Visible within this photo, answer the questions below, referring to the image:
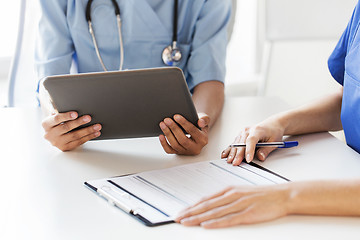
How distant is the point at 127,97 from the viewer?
34.2 inches

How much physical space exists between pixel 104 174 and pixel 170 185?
0.47ft

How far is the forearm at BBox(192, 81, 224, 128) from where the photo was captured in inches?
46.5

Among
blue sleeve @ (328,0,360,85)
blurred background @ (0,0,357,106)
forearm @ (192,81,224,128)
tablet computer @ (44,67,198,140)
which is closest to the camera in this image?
tablet computer @ (44,67,198,140)

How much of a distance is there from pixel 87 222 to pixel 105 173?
20 centimetres

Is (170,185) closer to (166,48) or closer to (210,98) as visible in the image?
(210,98)

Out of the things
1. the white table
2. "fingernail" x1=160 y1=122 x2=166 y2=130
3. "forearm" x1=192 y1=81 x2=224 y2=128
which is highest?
"fingernail" x1=160 y1=122 x2=166 y2=130

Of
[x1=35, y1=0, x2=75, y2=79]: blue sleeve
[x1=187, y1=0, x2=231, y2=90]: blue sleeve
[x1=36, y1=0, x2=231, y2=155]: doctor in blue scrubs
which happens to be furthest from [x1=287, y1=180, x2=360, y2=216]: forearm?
[x1=35, y1=0, x2=75, y2=79]: blue sleeve

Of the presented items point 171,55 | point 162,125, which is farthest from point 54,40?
point 162,125

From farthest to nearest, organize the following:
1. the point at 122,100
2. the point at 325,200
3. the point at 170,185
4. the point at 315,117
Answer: the point at 315,117, the point at 122,100, the point at 170,185, the point at 325,200

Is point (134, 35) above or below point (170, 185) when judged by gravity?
above

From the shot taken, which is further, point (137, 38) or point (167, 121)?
point (137, 38)

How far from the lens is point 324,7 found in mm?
1834

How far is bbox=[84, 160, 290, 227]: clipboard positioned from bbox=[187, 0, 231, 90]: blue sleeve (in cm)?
49

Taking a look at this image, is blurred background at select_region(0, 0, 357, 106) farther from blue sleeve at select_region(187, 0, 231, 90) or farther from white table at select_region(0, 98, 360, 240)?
white table at select_region(0, 98, 360, 240)
